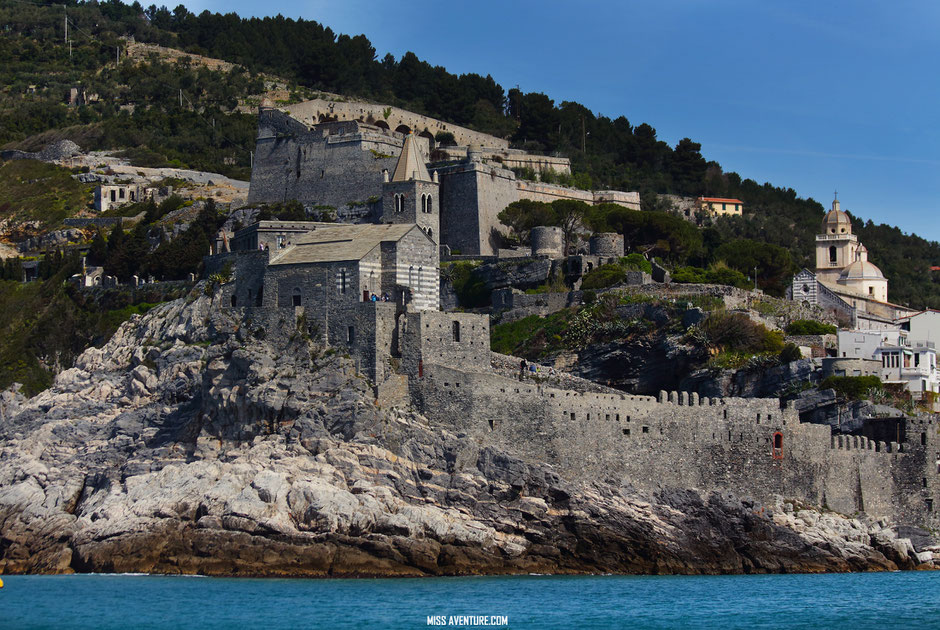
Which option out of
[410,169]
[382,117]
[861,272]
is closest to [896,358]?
[861,272]

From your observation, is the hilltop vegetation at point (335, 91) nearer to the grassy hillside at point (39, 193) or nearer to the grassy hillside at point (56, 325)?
the grassy hillside at point (39, 193)

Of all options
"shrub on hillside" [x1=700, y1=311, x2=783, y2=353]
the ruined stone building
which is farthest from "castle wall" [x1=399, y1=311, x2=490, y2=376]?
the ruined stone building

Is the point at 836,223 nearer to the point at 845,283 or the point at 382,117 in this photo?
the point at 845,283

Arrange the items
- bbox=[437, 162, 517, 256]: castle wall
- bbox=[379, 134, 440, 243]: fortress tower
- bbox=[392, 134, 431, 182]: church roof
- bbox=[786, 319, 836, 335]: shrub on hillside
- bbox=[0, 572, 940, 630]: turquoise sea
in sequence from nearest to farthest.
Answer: bbox=[0, 572, 940, 630]: turquoise sea < bbox=[786, 319, 836, 335]: shrub on hillside < bbox=[379, 134, 440, 243]: fortress tower < bbox=[392, 134, 431, 182]: church roof < bbox=[437, 162, 517, 256]: castle wall

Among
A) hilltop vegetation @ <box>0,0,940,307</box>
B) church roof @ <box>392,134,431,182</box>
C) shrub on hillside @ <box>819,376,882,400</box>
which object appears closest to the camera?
shrub on hillside @ <box>819,376,882,400</box>

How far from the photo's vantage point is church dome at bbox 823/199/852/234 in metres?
85.6

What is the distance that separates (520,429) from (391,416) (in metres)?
4.45

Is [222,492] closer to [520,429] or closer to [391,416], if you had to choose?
[391,416]

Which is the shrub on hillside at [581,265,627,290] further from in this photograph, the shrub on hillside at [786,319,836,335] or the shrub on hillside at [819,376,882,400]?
the shrub on hillside at [819,376,882,400]

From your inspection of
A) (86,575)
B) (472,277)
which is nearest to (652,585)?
(86,575)

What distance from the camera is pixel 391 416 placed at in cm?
5028

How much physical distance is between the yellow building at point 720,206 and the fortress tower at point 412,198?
37601mm

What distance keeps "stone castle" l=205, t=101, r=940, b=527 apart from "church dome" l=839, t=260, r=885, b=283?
2381cm

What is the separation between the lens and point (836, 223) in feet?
281
